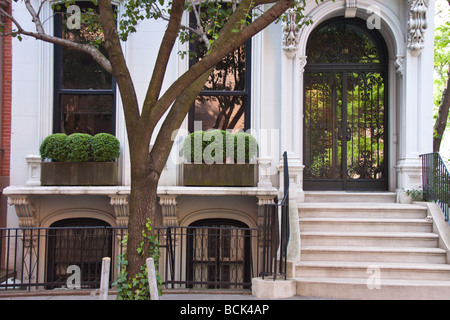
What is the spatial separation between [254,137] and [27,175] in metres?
4.72

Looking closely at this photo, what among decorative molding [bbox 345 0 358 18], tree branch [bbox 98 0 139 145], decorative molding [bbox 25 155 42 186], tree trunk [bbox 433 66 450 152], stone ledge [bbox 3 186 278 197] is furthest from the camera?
tree trunk [bbox 433 66 450 152]

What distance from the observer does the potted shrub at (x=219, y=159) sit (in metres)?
9.24

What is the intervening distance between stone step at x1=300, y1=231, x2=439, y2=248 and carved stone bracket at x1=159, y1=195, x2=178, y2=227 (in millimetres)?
2663

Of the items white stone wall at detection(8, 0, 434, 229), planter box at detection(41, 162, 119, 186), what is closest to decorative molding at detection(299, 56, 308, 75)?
white stone wall at detection(8, 0, 434, 229)

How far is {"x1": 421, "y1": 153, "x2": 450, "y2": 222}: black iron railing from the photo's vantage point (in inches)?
327

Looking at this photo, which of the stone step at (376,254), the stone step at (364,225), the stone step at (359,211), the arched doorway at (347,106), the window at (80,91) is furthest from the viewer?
the arched doorway at (347,106)

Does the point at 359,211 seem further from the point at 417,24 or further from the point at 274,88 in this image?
the point at 417,24

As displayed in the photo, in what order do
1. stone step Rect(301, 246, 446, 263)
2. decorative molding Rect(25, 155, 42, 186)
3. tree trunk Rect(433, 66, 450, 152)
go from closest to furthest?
1. stone step Rect(301, 246, 446, 263)
2. decorative molding Rect(25, 155, 42, 186)
3. tree trunk Rect(433, 66, 450, 152)

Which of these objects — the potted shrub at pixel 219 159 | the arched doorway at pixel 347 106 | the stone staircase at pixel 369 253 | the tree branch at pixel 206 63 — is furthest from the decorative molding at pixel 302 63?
the tree branch at pixel 206 63

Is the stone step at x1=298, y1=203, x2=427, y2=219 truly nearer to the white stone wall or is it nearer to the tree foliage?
the white stone wall

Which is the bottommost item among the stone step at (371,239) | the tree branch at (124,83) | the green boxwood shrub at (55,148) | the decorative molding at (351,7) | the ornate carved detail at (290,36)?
the stone step at (371,239)

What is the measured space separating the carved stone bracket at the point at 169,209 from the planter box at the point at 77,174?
1.13m

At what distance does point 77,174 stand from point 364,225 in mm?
5652

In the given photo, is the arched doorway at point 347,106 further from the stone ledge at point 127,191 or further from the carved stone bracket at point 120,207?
the carved stone bracket at point 120,207
